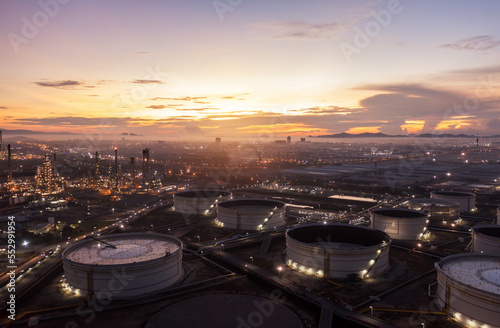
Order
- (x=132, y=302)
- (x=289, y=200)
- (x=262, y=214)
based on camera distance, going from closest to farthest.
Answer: (x=132, y=302) → (x=262, y=214) → (x=289, y=200)

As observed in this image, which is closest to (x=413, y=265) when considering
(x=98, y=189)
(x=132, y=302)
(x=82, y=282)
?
(x=132, y=302)

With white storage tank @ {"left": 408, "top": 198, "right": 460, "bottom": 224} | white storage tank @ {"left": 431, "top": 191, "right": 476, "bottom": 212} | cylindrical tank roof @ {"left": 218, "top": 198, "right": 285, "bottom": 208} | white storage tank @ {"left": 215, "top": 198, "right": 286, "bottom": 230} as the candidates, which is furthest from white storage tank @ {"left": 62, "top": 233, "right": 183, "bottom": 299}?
white storage tank @ {"left": 431, "top": 191, "right": 476, "bottom": 212}

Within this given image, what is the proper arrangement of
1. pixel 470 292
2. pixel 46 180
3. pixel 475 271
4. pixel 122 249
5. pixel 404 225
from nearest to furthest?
pixel 470 292, pixel 475 271, pixel 122 249, pixel 404 225, pixel 46 180

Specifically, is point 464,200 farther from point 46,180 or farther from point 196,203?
point 46,180

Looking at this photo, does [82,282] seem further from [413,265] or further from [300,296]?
[413,265]

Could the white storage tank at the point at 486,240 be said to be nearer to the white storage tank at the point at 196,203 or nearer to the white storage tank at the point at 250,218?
the white storage tank at the point at 250,218

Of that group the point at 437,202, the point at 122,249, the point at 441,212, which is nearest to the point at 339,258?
the point at 122,249
